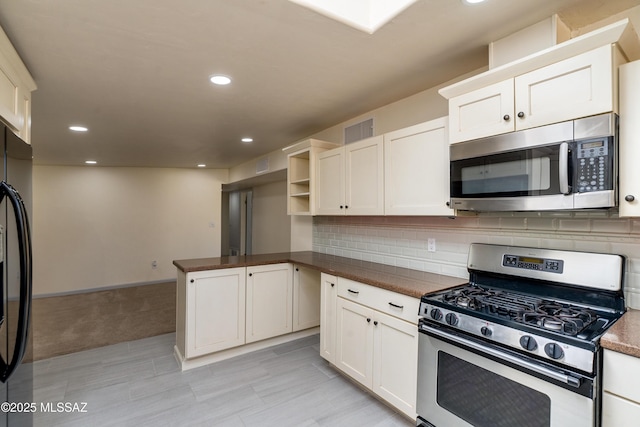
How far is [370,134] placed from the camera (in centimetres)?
301

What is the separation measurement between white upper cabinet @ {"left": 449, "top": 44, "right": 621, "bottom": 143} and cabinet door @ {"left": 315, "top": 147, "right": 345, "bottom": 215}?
1229mm

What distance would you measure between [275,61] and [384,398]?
237 centimetres

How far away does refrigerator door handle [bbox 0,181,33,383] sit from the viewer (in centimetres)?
130

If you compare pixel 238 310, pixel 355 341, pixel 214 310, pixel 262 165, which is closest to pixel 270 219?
pixel 262 165

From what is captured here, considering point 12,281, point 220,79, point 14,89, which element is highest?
point 220,79

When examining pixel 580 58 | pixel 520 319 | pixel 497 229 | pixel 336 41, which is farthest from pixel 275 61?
pixel 520 319

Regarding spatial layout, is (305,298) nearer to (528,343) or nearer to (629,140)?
(528,343)

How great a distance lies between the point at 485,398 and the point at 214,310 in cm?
225

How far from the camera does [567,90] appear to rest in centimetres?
146

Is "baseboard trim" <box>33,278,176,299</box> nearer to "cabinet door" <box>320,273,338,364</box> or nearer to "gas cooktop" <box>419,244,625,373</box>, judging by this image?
"cabinet door" <box>320,273,338,364</box>

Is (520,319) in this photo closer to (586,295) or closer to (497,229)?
(586,295)

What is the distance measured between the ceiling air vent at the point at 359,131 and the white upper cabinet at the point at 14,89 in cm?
253

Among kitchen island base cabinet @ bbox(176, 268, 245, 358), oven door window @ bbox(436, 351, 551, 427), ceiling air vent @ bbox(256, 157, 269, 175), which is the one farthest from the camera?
ceiling air vent @ bbox(256, 157, 269, 175)

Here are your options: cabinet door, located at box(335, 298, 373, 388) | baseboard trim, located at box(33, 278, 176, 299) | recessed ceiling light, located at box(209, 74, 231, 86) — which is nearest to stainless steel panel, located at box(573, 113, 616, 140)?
cabinet door, located at box(335, 298, 373, 388)
